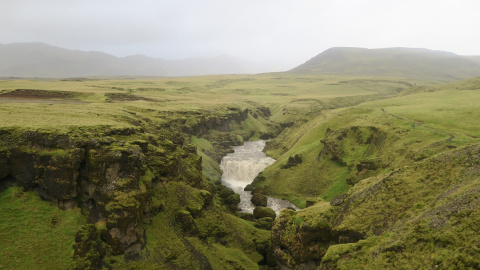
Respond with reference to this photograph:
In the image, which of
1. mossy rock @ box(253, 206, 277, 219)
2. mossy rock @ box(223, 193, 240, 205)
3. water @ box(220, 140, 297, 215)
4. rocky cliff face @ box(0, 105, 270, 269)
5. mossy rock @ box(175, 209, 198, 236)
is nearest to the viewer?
rocky cliff face @ box(0, 105, 270, 269)

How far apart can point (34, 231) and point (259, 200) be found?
3411 cm

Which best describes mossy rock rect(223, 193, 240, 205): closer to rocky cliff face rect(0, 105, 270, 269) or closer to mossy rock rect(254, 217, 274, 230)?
mossy rock rect(254, 217, 274, 230)

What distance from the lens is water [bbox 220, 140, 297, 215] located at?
52656 mm

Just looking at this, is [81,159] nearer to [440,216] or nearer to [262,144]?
[440,216]

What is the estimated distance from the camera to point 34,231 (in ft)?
82.5

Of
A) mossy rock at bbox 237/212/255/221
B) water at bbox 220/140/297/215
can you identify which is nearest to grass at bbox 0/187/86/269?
mossy rock at bbox 237/212/255/221

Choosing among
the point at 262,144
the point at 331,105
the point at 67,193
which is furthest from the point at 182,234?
the point at 331,105

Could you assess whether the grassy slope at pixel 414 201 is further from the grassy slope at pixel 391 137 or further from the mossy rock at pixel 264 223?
the mossy rock at pixel 264 223

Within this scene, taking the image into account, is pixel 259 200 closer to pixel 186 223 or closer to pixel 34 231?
pixel 186 223

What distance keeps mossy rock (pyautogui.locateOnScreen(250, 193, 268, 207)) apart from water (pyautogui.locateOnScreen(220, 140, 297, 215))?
801 millimetres

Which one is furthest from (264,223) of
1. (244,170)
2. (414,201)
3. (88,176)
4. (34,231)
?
(244,170)

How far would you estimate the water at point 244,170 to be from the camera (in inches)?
2073

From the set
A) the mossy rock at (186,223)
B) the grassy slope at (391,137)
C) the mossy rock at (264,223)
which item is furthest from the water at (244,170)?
the mossy rock at (186,223)

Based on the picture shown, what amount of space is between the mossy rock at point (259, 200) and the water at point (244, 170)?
2.63 ft
